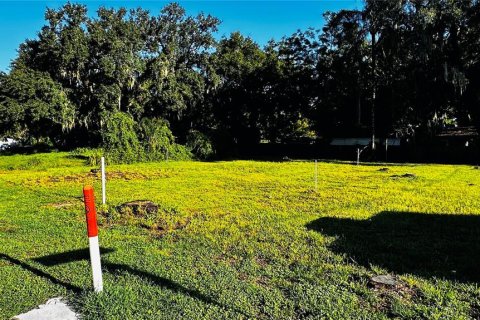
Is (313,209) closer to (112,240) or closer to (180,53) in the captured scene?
(112,240)

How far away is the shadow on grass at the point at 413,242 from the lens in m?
4.45

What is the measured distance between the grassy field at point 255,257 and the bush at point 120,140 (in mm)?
13516

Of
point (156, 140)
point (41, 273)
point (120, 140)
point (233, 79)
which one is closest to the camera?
point (41, 273)

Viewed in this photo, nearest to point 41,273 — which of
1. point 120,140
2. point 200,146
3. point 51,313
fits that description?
point 51,313

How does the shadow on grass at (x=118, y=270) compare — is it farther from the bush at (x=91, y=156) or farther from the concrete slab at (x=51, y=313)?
the bush at (x=91, y=156)

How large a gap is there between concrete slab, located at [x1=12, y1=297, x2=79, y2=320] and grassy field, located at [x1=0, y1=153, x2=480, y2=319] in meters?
0.11

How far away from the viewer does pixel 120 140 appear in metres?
23.3

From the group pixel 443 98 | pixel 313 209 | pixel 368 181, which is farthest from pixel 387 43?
pixel 313 209

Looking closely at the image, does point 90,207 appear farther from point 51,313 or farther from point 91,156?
point 91,156

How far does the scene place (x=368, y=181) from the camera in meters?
13.5

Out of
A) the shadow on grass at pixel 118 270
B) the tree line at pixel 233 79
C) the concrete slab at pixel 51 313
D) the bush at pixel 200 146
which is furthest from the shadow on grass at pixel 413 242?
the bush at pixel 200 146

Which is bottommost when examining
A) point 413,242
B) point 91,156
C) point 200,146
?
point 413,242

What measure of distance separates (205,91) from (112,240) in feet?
89.2

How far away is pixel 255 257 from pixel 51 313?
2.42 meters
